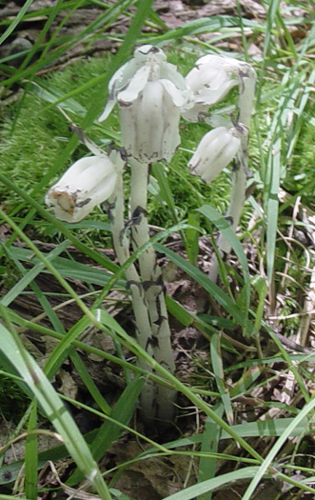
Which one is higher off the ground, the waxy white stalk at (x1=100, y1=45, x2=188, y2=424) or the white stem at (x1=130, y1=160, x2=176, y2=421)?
the waxy white stalk at (x1=100, y1=45, x2=188, y2=424)

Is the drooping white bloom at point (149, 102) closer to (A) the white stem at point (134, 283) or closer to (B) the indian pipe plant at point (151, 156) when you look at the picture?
(B) the indian pipe plant at point (151, 156)

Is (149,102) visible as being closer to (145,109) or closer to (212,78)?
(145,109)

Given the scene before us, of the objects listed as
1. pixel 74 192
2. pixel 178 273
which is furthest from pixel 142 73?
pixel 178 273

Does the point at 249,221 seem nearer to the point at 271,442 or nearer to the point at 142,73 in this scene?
the point at 271,442

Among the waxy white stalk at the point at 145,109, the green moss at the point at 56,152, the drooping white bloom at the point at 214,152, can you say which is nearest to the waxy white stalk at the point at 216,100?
the drooping white bloom at the point at 214,152

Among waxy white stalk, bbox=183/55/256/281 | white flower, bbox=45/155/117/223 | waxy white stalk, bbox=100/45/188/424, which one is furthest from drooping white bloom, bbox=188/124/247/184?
white flower, bbox=45/155/117/223

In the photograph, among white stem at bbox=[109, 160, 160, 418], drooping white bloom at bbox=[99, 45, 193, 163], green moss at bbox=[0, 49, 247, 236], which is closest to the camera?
drooping white bloom at bbox=[99, 45, 193, 163]

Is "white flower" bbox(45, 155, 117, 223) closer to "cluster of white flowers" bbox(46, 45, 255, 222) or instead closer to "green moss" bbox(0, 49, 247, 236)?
"cluster of white flowers" bbox(46, 45, 255, 222)

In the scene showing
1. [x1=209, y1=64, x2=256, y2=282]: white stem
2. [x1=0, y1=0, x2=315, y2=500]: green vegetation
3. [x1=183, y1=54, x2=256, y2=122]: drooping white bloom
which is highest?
[x1=183, y1=54, x2=256, y2=122]: drooping white bloom
